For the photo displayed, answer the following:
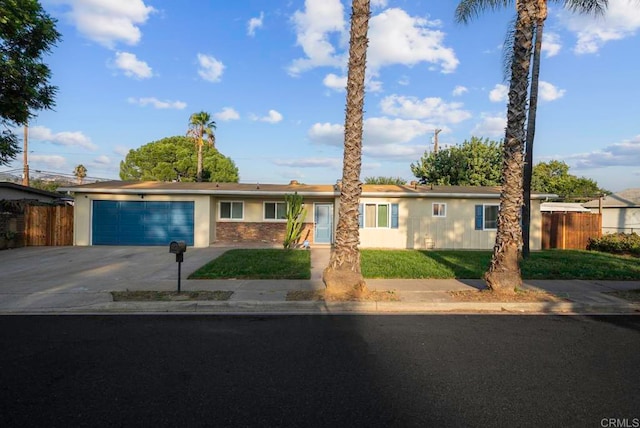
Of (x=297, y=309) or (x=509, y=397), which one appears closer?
(x=509, y=397)

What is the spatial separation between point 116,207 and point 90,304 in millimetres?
12257

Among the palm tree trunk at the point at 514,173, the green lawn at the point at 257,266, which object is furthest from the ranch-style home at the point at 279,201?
the palm tree trunk at the point at 514,173

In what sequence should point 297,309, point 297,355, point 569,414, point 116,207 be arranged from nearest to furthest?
point 569,414
point 297,355
point 297,309
point 116,207

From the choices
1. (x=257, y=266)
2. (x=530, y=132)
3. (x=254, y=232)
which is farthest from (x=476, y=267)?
(x=254, y=232)

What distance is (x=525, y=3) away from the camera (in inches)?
326

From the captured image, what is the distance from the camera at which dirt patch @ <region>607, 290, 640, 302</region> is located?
8.35 metres

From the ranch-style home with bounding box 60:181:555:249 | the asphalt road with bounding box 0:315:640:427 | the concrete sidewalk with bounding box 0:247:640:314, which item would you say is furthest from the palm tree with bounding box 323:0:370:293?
the ranch-style home with bounding box 60:181:555:249

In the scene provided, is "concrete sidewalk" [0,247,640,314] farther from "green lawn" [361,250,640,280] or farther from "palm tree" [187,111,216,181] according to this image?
"palm tree" [187,111,216,181]

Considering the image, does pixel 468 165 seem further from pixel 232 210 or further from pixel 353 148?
pixel 353 148

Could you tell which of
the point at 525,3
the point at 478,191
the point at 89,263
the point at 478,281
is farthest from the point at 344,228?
the point at 478,191

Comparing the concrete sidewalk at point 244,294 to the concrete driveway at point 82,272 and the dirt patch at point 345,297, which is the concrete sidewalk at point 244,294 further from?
the dirt patch at point 345,297

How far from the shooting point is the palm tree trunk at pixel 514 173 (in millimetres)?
8375

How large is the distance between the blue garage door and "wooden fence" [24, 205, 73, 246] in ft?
4.01

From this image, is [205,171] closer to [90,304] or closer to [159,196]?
[159,196]
